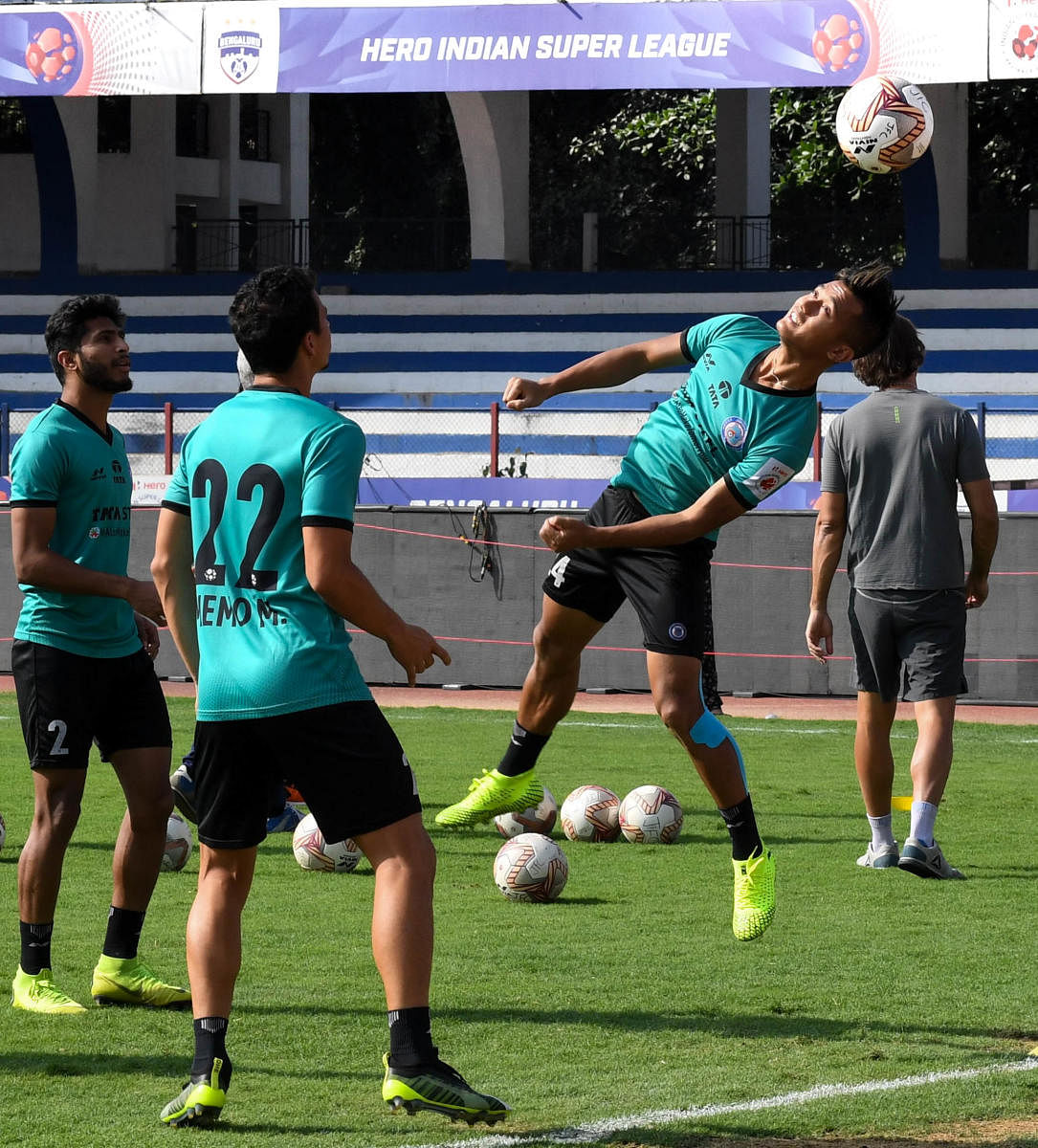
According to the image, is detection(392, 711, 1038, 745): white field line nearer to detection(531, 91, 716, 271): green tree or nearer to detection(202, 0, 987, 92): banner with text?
detection(202, 0, 987, 92): banner with text

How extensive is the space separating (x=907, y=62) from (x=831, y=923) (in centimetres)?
1675

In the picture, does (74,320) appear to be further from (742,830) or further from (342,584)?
(742,830)

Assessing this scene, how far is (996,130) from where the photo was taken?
35250mm

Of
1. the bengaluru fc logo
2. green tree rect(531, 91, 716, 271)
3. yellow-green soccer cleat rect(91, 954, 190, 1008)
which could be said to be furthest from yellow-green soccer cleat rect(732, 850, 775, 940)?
green tree rect(531, 91, 716, 271)

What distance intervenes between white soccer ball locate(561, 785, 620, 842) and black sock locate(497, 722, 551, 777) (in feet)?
5.99

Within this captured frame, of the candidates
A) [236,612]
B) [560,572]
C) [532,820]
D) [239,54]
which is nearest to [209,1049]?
[236,612]

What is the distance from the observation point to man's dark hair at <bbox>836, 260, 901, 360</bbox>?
6.05 metres

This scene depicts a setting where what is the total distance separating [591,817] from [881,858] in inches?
58.9

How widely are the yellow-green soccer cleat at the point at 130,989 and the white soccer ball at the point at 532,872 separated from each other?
2.02m

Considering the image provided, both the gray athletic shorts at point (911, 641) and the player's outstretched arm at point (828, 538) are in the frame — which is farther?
the player's outstretched arm at point (828, 538)

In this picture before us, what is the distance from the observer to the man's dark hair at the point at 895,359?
25.4 feet

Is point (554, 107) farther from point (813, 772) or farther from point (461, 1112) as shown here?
point (461, 1112)

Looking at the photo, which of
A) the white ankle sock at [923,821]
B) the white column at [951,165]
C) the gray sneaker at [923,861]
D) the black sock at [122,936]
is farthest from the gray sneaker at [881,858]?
the white column at [951,165]

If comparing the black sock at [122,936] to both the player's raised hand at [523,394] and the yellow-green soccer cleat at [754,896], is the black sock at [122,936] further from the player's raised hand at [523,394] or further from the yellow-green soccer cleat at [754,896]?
the player's raised hand at [523,394]
